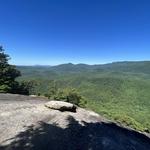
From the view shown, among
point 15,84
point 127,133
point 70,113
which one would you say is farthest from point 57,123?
point 15,84

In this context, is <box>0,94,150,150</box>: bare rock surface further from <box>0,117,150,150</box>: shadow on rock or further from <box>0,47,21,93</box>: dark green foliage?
<box>0,47,21,93</box>: dark green foliage

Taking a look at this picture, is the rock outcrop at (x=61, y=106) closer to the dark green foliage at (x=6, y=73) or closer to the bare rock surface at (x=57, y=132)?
the bare rock surface at (x=57, y=132)

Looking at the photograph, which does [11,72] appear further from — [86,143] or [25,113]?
[86,143]

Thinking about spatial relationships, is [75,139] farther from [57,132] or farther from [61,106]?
[61,106]

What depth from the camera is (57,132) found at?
14.0 m

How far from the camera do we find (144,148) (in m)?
14.7

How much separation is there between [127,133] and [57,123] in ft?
15.0

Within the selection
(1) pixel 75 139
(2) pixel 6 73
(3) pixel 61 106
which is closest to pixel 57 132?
(1) pixel 75 139

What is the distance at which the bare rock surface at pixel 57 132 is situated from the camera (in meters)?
12.7

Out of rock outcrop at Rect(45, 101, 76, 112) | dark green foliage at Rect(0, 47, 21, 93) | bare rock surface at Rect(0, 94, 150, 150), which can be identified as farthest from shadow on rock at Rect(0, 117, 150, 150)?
A: dark green foliage at Rect(0, 47, 21, 93)

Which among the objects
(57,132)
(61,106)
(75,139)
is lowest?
(75,139)

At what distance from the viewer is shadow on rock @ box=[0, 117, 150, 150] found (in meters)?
12.6

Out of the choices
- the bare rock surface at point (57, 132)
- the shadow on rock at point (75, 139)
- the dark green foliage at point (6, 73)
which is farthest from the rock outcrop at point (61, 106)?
the dark green foliage at point (6, 73)

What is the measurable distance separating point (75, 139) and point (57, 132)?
3.41 ft
